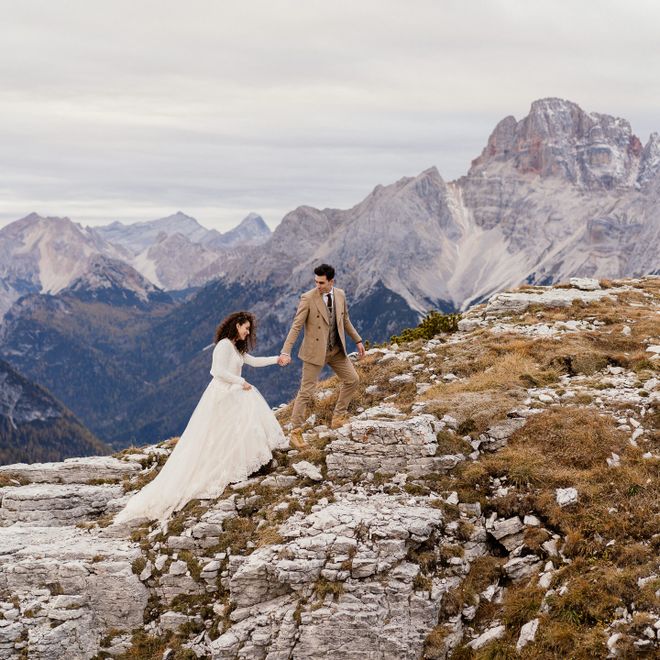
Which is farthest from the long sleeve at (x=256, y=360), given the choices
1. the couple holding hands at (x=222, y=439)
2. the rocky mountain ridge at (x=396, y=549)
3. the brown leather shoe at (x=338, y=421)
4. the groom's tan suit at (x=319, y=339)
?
the brown leather shoe at (x=338, y=421)

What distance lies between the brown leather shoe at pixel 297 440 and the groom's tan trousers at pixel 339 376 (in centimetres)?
100

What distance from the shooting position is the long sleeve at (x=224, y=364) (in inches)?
890

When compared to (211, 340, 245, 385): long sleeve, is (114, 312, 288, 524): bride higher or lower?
lower

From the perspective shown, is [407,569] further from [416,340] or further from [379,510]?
[416,340]

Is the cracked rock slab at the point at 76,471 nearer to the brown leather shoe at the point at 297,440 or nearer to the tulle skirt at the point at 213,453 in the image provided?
the tulle skirt at the point at 213,453

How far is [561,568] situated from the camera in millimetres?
18062

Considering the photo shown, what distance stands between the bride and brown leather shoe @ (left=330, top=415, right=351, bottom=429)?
3095mm

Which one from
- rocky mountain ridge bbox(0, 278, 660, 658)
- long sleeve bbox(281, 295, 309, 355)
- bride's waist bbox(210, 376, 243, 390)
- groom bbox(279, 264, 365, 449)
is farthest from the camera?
groom bbox(279, 264, 365, 449)

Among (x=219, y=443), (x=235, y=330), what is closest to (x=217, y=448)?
(x=219, y=443)

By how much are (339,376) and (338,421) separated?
1455 mm

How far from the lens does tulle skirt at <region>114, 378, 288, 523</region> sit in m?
22.5

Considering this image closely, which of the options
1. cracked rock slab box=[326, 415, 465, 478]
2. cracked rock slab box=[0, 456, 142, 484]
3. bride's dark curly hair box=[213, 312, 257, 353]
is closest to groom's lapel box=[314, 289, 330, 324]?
bride's dark curly hair box=[213, 312, 257, 353]

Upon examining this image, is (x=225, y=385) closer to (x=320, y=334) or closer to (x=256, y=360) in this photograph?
(x=256, y=360)

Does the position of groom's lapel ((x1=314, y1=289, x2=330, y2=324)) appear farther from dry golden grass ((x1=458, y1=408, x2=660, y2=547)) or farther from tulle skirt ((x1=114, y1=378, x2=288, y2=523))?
dry golden grass ((x1=458, y1=408, x2=660, y2=547))
